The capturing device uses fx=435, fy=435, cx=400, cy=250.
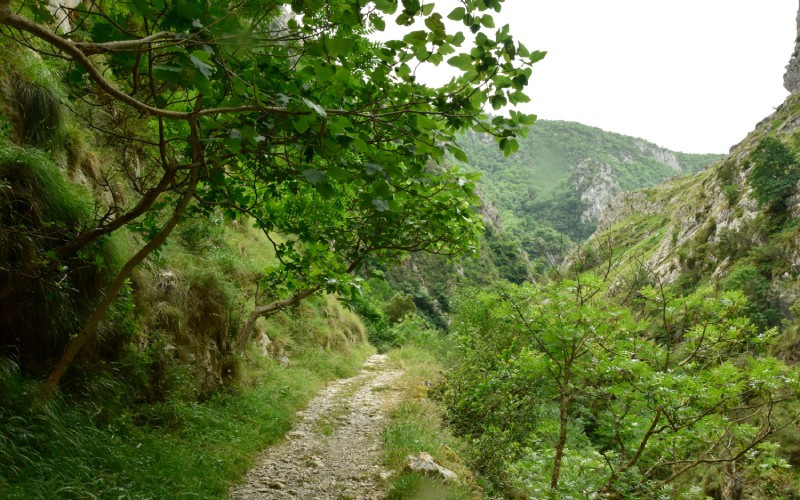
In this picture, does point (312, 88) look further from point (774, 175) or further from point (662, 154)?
point (662, 154)

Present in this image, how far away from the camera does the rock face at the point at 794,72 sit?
211 feet

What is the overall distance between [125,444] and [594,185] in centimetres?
14080

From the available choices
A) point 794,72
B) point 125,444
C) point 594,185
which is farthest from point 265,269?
point 594,185

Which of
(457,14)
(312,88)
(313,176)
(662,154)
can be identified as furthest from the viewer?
(662,154)

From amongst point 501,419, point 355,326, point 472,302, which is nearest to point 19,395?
point 501,419

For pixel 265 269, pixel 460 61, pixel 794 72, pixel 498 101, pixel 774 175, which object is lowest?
pixel 265 269

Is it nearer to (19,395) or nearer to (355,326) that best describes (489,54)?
(19,395)

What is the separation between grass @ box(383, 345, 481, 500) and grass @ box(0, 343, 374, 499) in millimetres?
2134

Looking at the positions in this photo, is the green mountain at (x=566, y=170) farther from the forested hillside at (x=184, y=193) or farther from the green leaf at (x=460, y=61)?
the green leaf at (x=460, y=61)

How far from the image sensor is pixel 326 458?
23.9 ft

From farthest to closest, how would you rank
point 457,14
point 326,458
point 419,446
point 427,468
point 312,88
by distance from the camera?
point 419,446 → point 326,458 → point 427,468 → point 312,88 → point 457,14

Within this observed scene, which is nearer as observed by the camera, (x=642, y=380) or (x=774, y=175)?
(x=642, y=380)

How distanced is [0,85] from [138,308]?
3019 millimetres

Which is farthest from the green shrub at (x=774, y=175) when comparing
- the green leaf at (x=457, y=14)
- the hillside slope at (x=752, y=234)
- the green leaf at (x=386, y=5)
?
the green leaf at (x=386, y=5)
